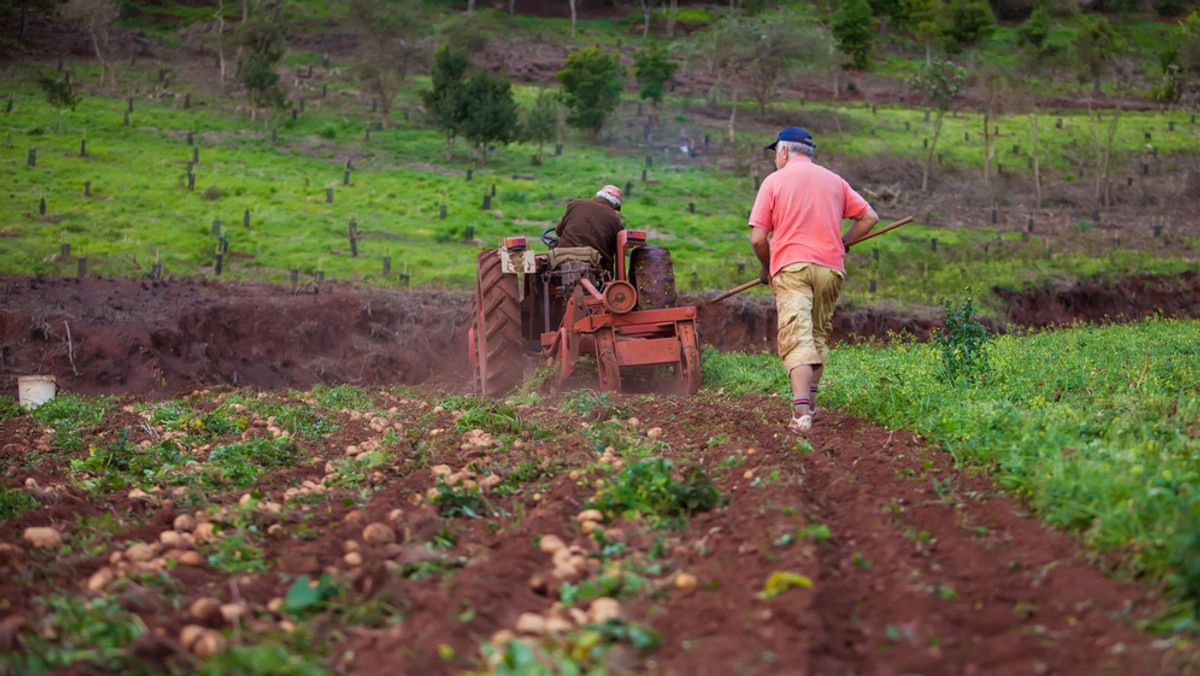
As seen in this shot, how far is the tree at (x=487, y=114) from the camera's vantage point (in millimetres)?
34812

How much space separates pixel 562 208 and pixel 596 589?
1007 inches

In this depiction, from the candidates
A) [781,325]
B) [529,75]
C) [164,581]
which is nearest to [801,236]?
[781,325]

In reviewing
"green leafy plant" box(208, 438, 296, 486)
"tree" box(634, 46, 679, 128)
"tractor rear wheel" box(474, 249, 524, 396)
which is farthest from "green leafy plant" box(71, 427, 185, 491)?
"tree" box(634, 46, 679, 128)

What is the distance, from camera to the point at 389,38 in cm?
4741

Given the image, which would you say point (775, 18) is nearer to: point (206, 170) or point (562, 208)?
point (562, 208)

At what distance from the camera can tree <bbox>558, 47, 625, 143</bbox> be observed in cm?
3981

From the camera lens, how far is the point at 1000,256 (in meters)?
25.7

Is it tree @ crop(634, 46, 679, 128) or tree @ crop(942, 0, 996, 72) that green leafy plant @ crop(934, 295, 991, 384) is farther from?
tree @ crop(942, 0, 996, 72)

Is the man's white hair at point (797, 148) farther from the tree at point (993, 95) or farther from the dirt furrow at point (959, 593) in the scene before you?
the tree at point (993, 95)

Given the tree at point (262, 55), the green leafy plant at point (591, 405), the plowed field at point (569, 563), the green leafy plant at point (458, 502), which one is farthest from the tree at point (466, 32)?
the green leafy plant at point (458, 502)

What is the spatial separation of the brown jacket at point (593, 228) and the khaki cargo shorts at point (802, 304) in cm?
357

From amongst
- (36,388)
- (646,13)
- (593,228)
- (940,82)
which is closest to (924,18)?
(646,13)

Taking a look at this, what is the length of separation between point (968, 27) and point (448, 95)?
34.1 meters

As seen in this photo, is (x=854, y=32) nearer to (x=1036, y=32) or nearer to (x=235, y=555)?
(x=1036, y=32)
